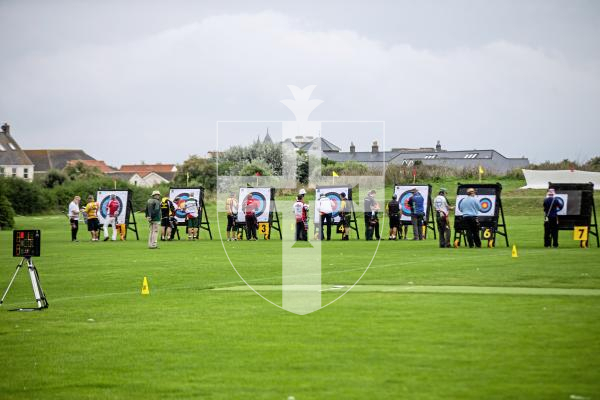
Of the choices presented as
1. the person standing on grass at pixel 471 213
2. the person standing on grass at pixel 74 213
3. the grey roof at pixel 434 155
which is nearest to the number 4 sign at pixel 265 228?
the person standing on grass at pixel 74 213

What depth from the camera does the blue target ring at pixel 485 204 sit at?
4216 cm

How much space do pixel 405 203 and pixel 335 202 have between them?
361 cm

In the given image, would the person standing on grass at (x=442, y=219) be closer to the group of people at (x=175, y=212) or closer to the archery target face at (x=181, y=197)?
the group of people at (x=175, y=212)

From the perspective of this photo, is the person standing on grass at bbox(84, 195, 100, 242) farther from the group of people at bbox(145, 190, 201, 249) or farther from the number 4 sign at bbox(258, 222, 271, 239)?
the number 4 sign at bbox(258, 222, 271, 239)

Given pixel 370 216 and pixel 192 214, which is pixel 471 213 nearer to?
pixel 370 216

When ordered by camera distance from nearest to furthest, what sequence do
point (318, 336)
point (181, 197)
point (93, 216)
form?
1. point (318, 336)
2. point (93, 216)
3. point (181, 197)

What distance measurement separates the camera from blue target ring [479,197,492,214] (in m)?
42.2

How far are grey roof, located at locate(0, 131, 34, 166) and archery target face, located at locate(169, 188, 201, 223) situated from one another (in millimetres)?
118240

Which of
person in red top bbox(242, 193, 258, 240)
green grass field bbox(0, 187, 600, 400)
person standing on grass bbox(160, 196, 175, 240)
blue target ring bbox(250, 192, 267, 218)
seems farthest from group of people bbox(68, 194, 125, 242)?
green grass field bbox(0, 187, 600, 400)

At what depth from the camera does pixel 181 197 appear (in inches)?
2103

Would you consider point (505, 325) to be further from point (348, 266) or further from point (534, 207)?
point (534, 207)

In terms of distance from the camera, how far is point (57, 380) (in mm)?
12898

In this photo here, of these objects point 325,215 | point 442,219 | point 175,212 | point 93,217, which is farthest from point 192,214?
point 442,219

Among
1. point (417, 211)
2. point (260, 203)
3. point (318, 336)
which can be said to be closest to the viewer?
point (318, 336)
